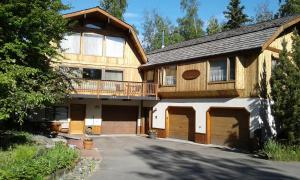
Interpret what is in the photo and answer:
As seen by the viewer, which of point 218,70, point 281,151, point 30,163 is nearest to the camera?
point 30,163

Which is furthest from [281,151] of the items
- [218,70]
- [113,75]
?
[113,75]

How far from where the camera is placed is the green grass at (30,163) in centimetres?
944

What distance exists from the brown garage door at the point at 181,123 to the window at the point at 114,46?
638cm

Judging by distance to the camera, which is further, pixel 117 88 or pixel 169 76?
pixel 117 88

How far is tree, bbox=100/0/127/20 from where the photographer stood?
51562 mm

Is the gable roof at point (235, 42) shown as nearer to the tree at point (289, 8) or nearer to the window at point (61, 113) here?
the window at point (61, 113)

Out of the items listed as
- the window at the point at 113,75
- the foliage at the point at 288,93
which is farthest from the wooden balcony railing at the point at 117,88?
the foliage at the point at 288,93

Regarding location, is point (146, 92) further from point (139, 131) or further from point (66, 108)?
point (66, 108)

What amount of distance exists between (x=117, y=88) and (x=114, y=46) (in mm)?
3779

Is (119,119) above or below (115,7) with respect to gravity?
below

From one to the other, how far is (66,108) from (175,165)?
15197 mm

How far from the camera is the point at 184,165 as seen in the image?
15602 millimetres

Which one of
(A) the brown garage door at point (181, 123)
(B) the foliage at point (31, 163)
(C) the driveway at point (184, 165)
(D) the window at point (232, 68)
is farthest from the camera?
(A) the brown garage door at point (181, 123)

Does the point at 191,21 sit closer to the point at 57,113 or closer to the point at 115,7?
the point at 115,7
